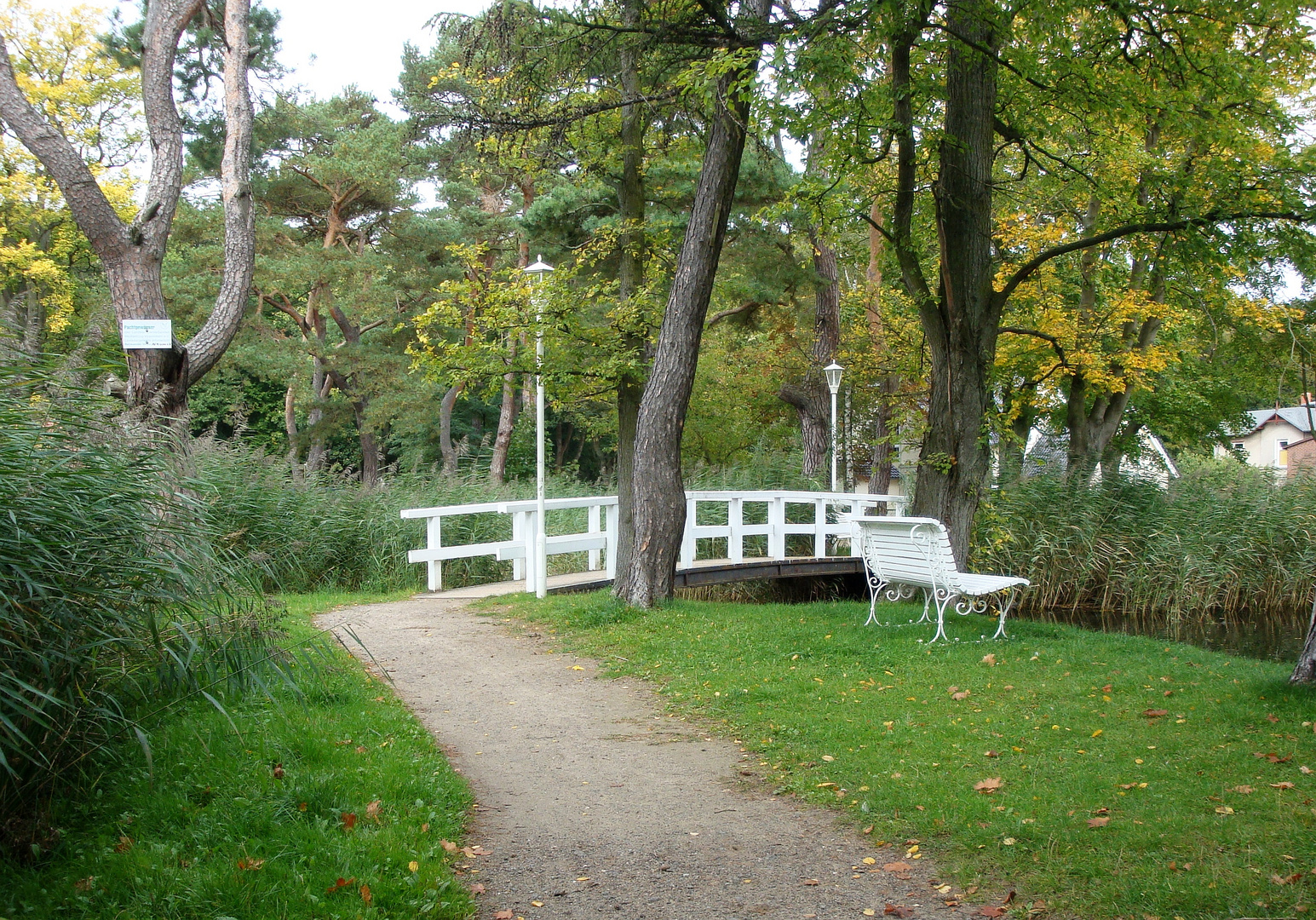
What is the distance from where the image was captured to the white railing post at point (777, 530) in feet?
51.3

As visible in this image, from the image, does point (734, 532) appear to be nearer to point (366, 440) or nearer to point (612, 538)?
point (612, 538)

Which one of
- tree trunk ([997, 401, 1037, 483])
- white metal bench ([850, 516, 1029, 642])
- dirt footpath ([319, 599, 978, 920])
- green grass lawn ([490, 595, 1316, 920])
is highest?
tree trunk ([997, 401, 1037, 483])

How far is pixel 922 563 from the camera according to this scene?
29.2 ft

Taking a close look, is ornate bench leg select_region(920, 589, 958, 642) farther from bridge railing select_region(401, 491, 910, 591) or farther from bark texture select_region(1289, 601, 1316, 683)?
bridge railing select_region(401, 491, 910, 591)

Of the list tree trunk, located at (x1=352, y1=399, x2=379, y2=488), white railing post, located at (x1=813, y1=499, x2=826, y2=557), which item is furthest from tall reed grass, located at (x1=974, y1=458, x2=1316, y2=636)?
tree trunk, located at (x1=352, y1=399, x2=379, y2=488)

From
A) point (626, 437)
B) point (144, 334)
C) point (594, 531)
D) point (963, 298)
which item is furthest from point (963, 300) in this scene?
point (144, 334)

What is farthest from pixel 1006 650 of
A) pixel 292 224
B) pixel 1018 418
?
pixel 292 224

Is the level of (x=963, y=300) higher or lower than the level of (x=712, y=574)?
higher

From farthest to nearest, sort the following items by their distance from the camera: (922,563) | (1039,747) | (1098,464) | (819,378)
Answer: (819,378) → (1098,464) → (922,563) → (1039,747)

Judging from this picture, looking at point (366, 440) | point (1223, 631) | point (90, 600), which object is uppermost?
point (366, 440)

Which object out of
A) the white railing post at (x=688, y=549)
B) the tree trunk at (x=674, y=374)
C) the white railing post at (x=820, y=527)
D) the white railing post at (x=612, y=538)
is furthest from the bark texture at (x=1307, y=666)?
the white railing post at (x=820, y=527)

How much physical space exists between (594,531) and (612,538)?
52cm

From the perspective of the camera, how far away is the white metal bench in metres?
8.59

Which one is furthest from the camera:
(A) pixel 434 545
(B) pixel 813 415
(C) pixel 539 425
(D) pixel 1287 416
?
(D) pixel 1287 416
